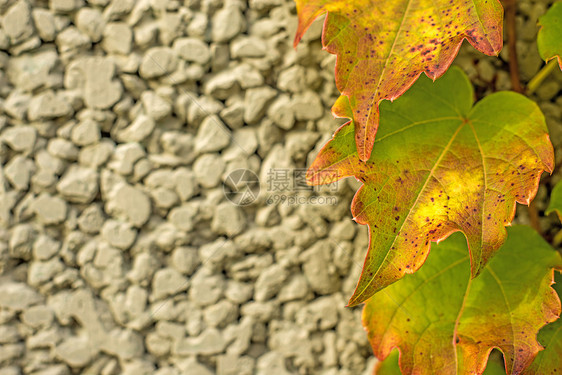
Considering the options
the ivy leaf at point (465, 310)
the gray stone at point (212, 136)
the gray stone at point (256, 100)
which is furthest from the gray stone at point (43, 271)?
the ivy leaf at point (465, 310)

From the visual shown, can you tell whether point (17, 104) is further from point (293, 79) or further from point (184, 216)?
point (293, 79)

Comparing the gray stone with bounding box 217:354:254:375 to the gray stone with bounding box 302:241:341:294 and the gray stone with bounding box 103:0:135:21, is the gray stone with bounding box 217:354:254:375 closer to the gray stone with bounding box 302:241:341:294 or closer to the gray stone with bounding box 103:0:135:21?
the gray stone with bounding box 302:241:341:294

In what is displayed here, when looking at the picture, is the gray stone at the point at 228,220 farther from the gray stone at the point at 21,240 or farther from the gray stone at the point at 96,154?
the gray stone at the point at 21,240

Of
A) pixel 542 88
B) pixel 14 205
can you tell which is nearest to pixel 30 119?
pixel 14 205

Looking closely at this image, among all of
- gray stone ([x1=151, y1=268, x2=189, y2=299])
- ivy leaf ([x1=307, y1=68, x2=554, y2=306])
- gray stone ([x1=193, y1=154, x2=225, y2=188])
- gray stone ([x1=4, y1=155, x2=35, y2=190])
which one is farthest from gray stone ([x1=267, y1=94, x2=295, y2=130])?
gray stone ([x1=4, y1=155, x2=35, y2=190])

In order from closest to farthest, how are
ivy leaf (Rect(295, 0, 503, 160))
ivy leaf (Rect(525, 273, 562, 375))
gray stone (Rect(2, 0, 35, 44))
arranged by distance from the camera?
ivy leaf (Rect(295, 0, 503, 160)) → ivy leaf (Rect(525, 273, 562, 375)) → gray stone (Rect(2, 0, 35, 44))

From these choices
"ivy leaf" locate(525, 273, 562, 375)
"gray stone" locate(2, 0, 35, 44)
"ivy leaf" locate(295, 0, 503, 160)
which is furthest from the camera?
"gray stone" locate(2, 0, 35, 44)
